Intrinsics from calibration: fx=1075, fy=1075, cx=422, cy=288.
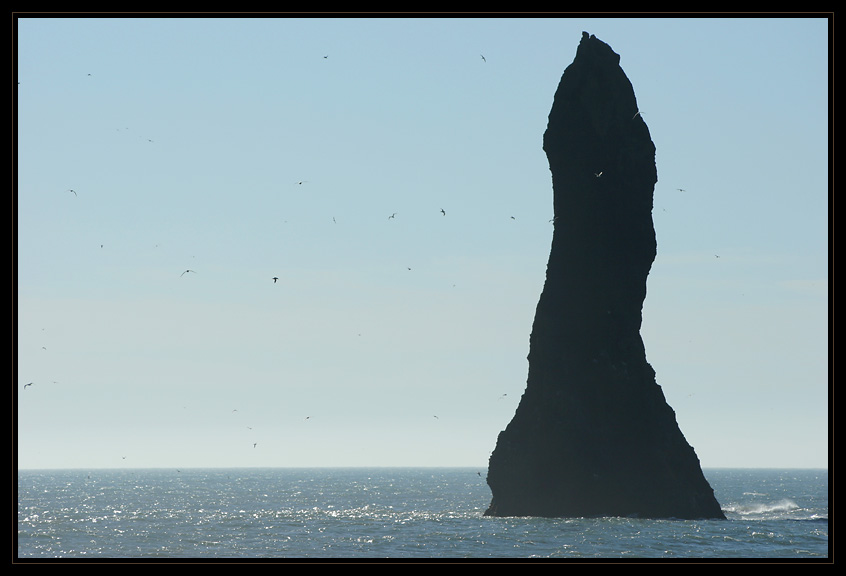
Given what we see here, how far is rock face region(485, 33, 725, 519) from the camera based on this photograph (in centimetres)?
6231

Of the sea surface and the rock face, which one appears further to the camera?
the rock face

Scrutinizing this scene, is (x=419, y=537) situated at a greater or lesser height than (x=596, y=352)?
lesser

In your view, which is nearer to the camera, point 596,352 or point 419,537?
point 419,537

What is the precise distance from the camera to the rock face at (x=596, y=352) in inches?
2453

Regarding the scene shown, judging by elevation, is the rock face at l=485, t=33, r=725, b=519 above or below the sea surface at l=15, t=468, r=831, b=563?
above

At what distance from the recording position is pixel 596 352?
64375 millimetres

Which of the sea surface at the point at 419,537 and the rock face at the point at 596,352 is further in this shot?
the rock face at the point at 596,352

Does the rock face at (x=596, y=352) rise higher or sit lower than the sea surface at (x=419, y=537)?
higher
